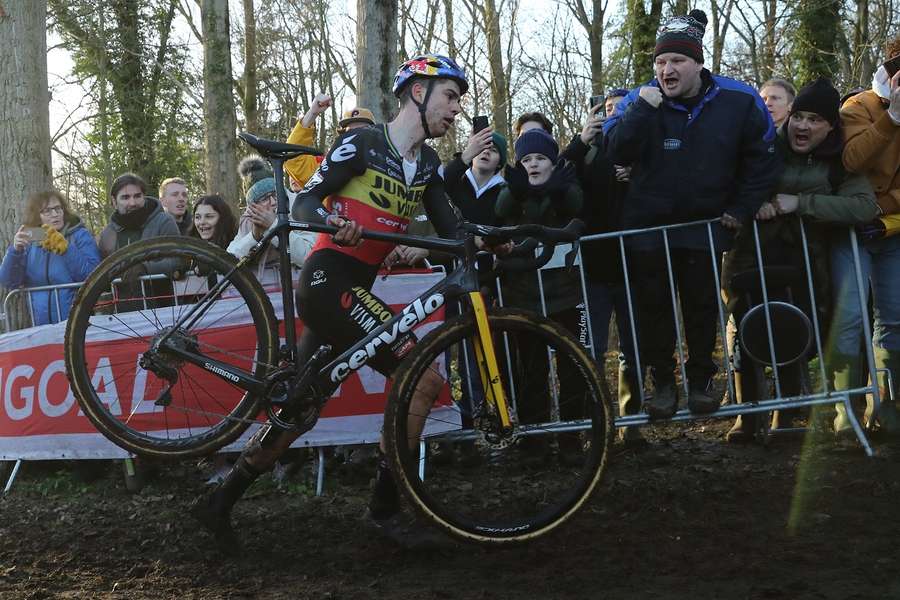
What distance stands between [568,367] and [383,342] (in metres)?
0.95

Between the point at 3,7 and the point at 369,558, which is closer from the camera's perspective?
the point at 369,558

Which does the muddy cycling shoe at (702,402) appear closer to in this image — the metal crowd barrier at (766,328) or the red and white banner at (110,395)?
the metal crowd barrier at (766,328)

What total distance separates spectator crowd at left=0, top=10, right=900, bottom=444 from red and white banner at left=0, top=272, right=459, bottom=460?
14.1 inches

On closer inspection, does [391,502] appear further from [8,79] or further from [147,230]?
[8,79]

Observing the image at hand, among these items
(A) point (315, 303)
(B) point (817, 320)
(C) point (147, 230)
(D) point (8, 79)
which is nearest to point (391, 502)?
(A) point (315, 303)

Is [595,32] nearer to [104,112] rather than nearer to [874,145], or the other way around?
[104,112]

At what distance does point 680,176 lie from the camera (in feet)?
17.1

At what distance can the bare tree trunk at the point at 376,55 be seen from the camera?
8500 mm

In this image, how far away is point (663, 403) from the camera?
209 inches

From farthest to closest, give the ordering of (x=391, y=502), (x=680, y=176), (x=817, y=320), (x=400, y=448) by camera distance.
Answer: (x=817, y=320) < (x=680, y=176) < (x=391, y=502) < (x=400, y=448)

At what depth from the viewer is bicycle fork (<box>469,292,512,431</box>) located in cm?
402

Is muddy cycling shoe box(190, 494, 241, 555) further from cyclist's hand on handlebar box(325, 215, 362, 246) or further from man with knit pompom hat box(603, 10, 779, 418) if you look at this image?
man with knit pompom hat box(603, 10, 779, 418)

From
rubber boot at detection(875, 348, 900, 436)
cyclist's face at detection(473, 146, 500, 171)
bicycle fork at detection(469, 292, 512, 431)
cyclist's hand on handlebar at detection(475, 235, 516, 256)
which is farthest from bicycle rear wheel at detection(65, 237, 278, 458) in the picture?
rubber boot at detection(875, 348, 900, 436)

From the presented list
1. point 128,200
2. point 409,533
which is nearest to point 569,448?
point 409,533
